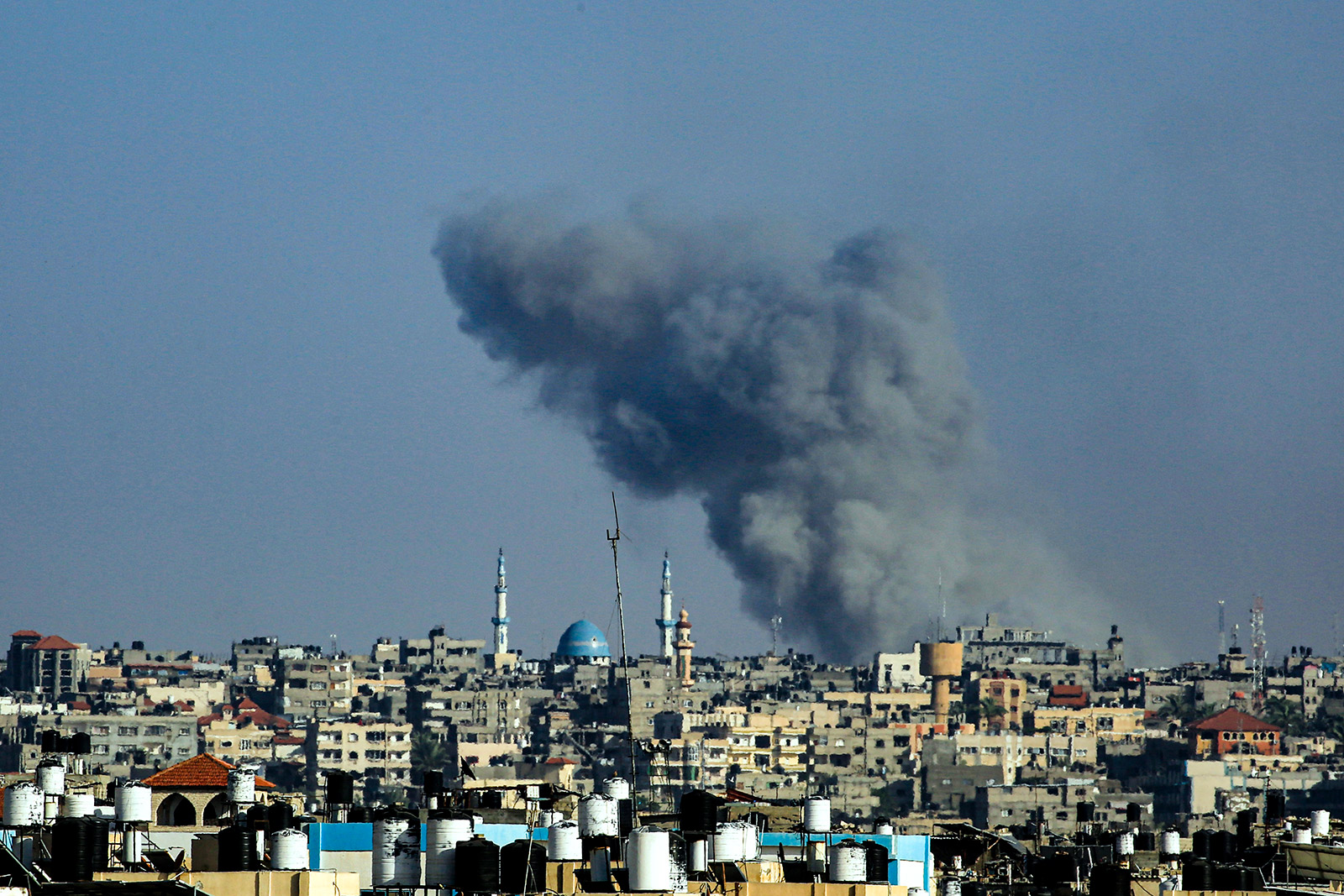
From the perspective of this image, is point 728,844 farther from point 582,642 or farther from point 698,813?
point 582,642

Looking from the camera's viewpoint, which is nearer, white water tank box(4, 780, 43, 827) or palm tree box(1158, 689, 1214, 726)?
white water tank box(4, 780, 43, 827)

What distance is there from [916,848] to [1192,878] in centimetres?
617

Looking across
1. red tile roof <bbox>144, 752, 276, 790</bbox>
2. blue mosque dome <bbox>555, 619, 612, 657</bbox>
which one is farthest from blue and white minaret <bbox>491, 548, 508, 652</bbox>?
red tile roof <bbox>144, 752, 276, 790</bbox>

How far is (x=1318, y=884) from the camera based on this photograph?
21156 mm

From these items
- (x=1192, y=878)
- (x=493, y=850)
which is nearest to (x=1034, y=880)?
(x=1192, y=878)

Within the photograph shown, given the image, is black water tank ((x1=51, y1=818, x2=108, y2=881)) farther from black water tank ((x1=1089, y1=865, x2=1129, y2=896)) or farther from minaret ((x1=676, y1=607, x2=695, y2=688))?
minaret ((x1=676, y1=607, x2=695, y2=688))

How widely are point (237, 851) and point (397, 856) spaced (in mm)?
2740

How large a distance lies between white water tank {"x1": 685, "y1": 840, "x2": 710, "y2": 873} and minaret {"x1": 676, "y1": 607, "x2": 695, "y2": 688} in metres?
118

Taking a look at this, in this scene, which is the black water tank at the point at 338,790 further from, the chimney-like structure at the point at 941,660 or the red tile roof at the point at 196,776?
the chimney-like structure at the point at 941,660

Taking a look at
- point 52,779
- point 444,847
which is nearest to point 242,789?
point 52,779

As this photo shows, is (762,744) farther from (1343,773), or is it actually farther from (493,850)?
(493,850)

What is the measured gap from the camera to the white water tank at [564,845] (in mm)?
18344

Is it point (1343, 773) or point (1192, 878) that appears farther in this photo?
point (1343, 773)

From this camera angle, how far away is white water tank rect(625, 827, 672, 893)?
16.2 meters
